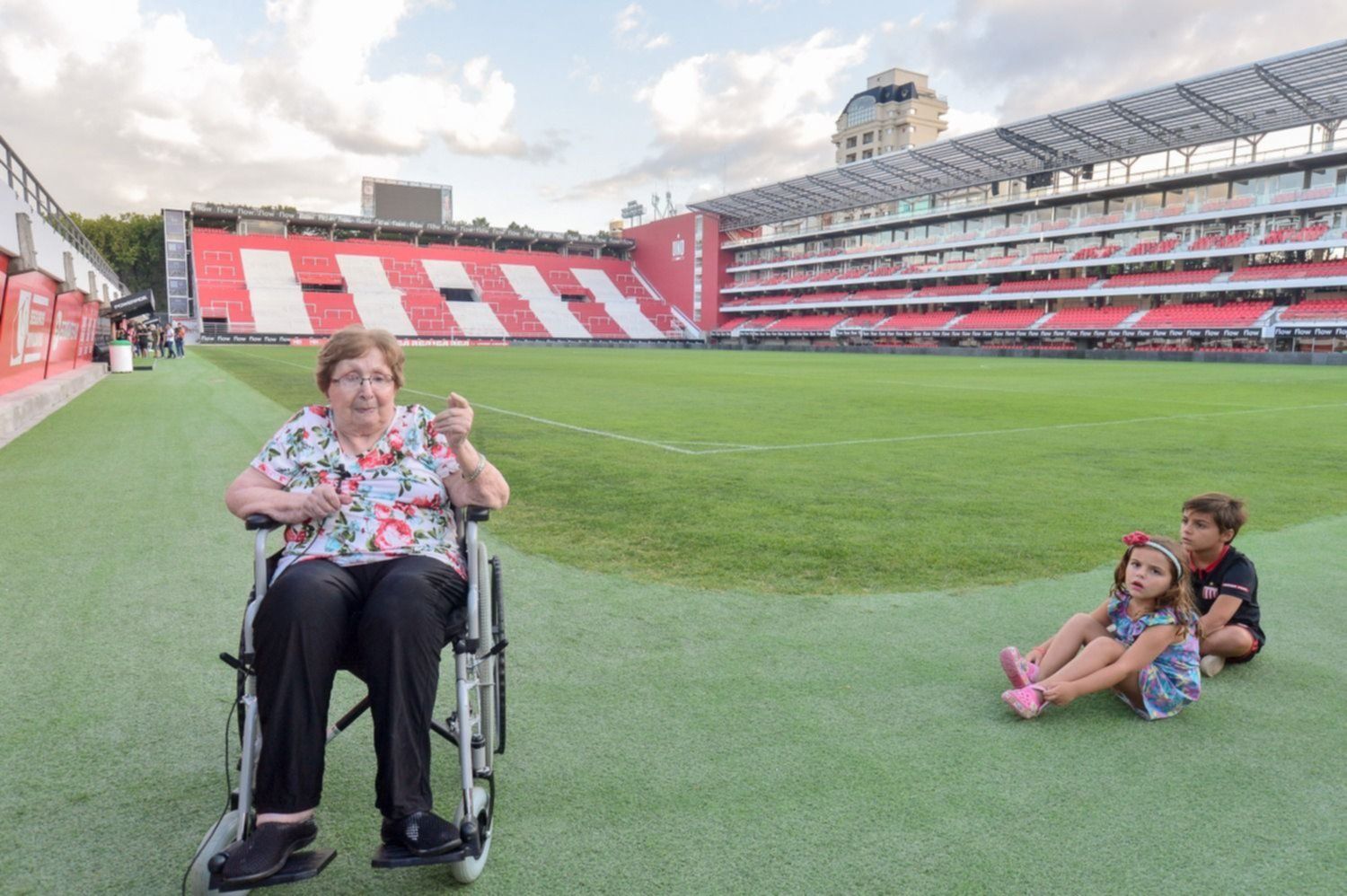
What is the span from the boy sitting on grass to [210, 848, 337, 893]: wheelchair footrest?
12.0 ft

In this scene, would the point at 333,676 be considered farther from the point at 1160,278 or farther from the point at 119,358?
the point at 1160,278

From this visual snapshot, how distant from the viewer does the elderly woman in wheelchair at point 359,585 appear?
234 centimetres

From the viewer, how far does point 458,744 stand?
250 centimetres

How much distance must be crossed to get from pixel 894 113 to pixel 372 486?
12246 centimetres

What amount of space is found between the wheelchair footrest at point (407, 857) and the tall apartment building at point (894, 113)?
117702 mm

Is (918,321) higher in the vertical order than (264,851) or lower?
higher

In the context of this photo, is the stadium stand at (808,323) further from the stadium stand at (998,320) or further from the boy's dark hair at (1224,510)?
the boy's dark hair at (1224,510)

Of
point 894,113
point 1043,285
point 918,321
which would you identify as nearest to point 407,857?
point 1043,285

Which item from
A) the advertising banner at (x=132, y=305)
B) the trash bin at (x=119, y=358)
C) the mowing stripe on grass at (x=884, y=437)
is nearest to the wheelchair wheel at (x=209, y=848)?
the mowing stripe on grass at (x=884, y=437)

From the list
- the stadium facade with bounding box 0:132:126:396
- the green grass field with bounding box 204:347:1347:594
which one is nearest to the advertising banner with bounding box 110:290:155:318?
the stadium facade with bounding box 0:132:126:396

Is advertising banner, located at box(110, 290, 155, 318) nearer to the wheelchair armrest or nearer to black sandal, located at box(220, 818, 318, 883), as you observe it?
the wheelchair armrest

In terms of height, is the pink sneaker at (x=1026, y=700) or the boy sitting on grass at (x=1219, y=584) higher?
the boy sitting on grass at (x=1219, y=584)

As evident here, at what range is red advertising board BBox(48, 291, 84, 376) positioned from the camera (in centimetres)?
1855

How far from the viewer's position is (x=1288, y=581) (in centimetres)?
533
